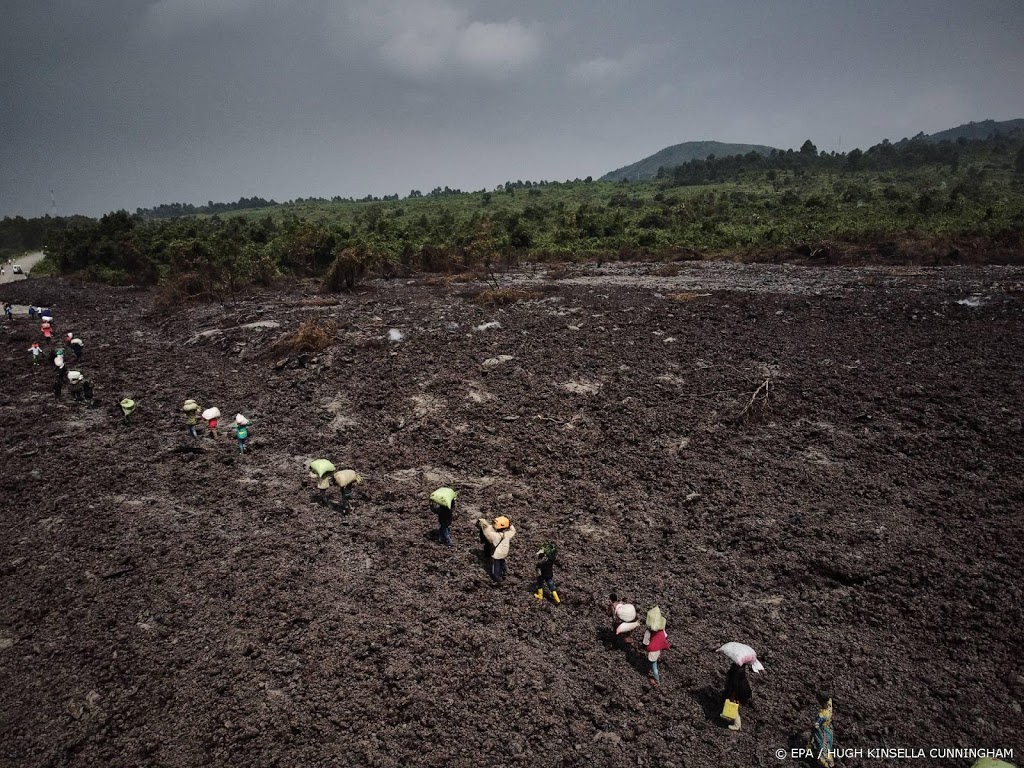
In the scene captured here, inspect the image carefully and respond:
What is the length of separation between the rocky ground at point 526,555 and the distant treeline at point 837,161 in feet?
344

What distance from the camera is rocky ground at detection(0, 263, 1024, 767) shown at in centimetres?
609

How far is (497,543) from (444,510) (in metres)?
1.32

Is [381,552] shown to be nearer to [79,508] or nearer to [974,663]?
[79,508]

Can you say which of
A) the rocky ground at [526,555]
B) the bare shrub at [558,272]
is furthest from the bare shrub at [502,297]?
the rocky ground at [526,555]

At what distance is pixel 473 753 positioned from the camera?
574 centimetres

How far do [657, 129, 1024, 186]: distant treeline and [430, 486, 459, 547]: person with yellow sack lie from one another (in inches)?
4484

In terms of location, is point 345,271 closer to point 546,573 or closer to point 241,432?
point 241,432

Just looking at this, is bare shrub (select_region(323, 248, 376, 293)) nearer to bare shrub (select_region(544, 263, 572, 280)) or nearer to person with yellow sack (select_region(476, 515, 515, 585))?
bare shrub (select_region(544, 263, 572, 280))

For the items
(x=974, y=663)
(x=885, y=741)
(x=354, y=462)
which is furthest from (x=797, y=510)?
(x=354, y=462)

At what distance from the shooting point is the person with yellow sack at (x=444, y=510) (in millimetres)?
9008

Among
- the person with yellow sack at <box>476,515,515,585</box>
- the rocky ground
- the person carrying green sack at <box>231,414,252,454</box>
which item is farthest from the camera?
the person carrying green sack at <box>231,414,252,454</box>

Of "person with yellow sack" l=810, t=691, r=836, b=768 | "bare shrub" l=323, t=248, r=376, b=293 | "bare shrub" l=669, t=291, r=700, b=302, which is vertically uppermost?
"bare shrub" l=323, t=248, r=376, b=293

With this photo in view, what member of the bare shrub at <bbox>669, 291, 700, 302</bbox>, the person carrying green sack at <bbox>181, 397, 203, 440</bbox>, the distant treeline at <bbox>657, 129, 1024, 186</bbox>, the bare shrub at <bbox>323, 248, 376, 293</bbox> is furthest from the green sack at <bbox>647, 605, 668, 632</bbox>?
the distant treeline at <bbox>657, 129, 1024, 186</bbox>

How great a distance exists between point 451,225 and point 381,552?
5453cm
